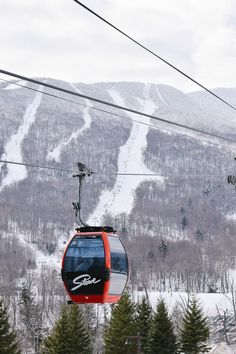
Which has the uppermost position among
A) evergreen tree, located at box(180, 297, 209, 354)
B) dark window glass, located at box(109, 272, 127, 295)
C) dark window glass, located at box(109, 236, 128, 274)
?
dark window glass, located at box(109, 236, 128, 274)

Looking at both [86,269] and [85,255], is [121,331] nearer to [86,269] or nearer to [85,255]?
[86,269]

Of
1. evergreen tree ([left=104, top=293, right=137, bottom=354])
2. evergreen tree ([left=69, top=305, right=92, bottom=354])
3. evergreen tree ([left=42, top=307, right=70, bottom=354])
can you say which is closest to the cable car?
evergreen tree ([left=42, top=307, right=70, bottom=354])

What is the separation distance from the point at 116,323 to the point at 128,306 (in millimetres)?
A: 1858

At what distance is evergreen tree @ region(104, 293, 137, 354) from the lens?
2308 inches

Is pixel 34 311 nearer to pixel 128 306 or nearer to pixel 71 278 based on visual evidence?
pixel 128 306

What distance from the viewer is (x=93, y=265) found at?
23047 millimetres

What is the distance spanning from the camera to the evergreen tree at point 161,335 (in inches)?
2375

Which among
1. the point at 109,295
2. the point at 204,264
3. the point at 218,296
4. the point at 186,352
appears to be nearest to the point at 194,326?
the point at 186,352

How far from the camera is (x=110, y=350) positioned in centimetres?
5891

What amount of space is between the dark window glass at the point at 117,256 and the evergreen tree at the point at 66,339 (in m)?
31.4

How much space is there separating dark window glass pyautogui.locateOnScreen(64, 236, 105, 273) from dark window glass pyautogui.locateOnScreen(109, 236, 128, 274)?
44 centimetres

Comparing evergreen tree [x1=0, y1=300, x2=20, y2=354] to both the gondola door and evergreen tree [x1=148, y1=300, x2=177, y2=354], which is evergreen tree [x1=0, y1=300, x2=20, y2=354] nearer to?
evergreen tree [x1=148, y1=300, x2=177, y2=354]

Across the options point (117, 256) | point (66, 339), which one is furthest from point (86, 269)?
point (66, 339)

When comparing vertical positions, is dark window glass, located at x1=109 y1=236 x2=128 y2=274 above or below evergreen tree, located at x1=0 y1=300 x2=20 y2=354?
above
